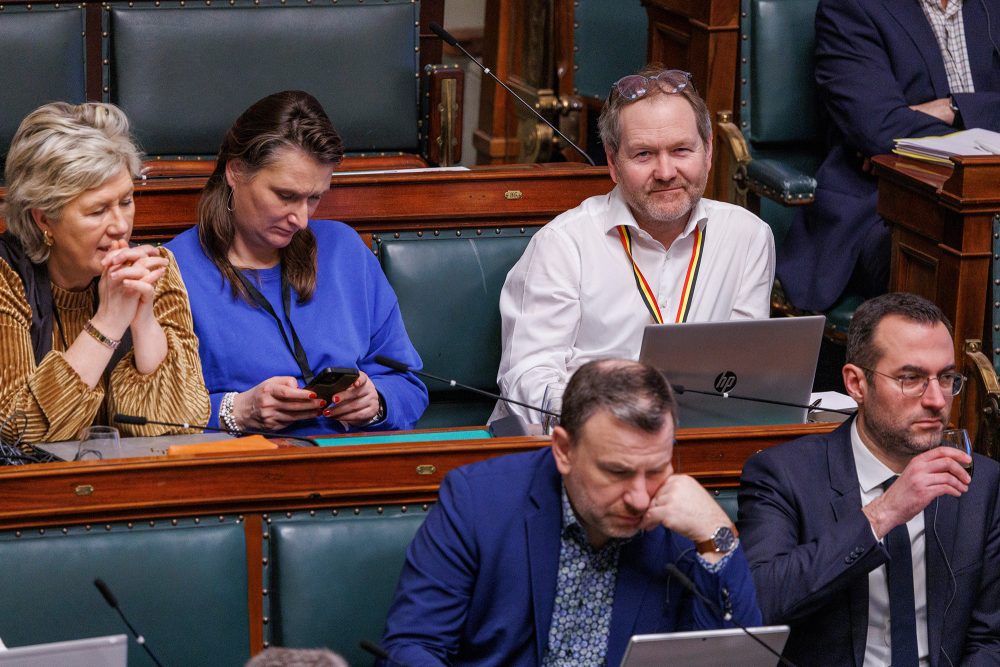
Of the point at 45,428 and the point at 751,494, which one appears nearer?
the point at 751,494

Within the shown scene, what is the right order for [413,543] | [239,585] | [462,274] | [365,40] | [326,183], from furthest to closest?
[365,40] → [462,274] → [326,183] → [239,585] → [413,543]

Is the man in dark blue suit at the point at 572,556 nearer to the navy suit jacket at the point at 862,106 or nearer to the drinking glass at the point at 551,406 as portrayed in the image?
the drinking glass at the point at 551,406

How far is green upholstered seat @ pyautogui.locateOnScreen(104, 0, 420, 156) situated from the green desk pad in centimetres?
110

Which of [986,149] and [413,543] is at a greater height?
[986,149]

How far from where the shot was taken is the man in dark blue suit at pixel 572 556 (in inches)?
55.0

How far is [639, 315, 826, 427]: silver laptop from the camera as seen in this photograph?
1.78 meters

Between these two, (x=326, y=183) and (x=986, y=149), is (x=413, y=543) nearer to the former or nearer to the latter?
(x=326, y=183)

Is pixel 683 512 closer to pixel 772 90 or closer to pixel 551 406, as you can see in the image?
pixel 551 406

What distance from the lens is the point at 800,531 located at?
1636 mm

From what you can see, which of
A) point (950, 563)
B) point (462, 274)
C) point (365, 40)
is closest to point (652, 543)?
point (950, 563)

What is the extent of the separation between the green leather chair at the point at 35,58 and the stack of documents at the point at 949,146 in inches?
59.4

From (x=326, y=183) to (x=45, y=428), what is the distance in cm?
55

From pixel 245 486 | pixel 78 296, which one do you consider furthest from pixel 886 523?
pixel 78 296

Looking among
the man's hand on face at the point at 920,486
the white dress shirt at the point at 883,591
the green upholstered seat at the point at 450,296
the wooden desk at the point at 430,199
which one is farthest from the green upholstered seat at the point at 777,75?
the man's hand on face at the point at 920,486
